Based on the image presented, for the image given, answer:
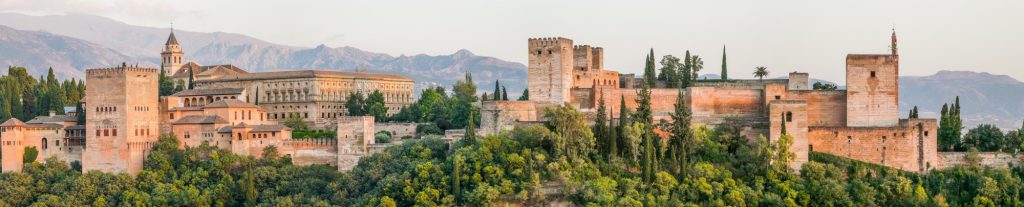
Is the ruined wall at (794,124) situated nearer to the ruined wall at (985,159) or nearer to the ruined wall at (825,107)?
the ruined wall at (825,107)

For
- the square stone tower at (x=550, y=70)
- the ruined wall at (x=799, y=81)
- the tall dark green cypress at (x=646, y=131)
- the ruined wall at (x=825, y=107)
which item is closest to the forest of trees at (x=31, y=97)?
the square stone tower at (x=550, y=70)

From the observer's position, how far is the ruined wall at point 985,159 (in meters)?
44.0

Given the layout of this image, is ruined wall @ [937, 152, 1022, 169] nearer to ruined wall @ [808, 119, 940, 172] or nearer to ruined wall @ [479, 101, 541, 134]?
ruined wall @ [808, 119, 940, 172]

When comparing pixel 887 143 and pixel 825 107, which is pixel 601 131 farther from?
pixel 887 143

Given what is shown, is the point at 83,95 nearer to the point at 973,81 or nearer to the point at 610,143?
the point at 610,143

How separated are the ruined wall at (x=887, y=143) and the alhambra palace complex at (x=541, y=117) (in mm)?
37

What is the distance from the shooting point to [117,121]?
158 feet

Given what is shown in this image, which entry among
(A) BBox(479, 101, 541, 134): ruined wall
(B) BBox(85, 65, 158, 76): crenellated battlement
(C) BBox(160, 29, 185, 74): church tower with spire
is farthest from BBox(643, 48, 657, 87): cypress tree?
(C) BBox(160, 29, 185, 74): church tower with spire

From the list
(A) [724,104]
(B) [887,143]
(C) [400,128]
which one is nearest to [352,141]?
(C) [400,128]

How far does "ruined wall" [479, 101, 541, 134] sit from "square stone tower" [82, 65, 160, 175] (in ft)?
46.6

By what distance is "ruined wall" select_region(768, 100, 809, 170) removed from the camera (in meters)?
42.4

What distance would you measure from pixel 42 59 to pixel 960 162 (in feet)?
578

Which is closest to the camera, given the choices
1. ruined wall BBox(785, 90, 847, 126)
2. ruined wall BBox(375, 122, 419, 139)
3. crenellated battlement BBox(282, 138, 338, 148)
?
ruined wall BBox(785, 90, 847, 126)

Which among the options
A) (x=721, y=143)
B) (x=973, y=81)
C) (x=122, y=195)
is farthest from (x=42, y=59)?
(x=721, y=143)
